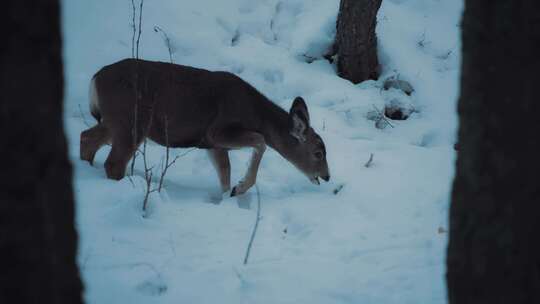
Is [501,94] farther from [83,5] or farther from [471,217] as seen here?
[83,5]

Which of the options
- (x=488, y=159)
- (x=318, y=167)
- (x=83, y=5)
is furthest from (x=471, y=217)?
(x=83, y=5)

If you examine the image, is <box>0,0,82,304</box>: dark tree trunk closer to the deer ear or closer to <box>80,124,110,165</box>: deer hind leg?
<box>80,124,110,165</box>: deer hind leg

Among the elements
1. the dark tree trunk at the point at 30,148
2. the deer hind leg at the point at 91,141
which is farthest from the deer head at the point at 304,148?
the dark tree trunk at the point at 30,148

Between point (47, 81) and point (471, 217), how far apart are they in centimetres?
149

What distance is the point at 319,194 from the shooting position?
6.60 metres

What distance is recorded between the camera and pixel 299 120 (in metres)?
7.21

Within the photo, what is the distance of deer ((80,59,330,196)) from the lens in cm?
636

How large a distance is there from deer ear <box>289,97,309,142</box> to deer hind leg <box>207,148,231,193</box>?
892 mm

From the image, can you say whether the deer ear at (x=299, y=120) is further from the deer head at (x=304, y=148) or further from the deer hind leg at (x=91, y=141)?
the deer hind leg at (x=91, y=141)

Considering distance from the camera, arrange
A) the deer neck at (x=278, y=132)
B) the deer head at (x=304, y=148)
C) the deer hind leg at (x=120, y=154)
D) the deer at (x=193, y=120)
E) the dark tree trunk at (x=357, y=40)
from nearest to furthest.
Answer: the deer hind leg at (x=120, y=154) < the deer at (x=193, y=120) < the deer head at (x=304, y=148) < the deer neck at (x=278, y=132) < the dark tree trunk at (x=357, y=40)

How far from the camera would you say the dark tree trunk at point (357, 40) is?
9.54 meters

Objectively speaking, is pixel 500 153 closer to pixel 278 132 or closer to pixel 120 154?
pixel 120 154

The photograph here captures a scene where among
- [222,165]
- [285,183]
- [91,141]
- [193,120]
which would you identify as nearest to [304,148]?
[285,183]

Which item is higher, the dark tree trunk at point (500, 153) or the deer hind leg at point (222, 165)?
the dark tree trunk at point (500, 153)
